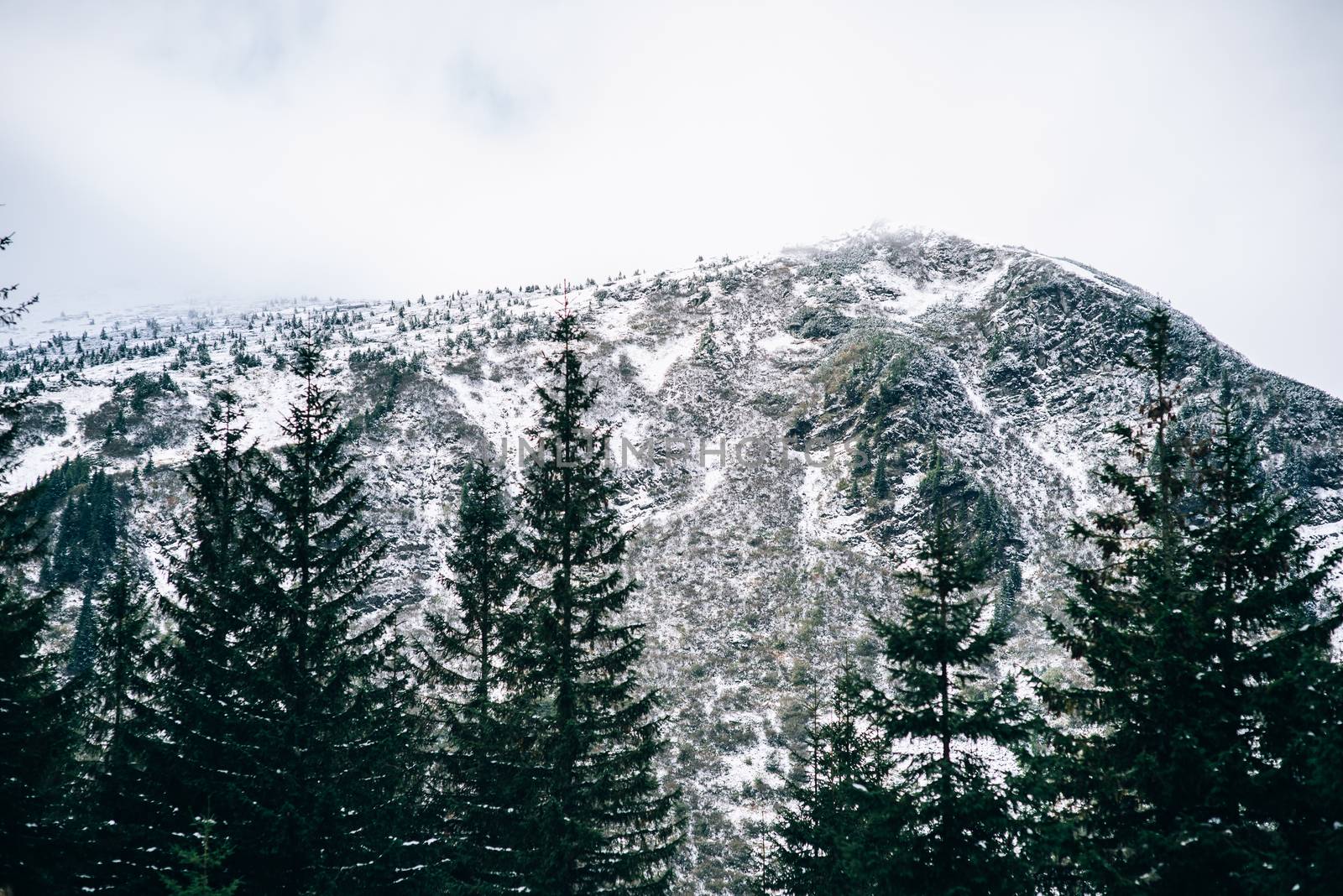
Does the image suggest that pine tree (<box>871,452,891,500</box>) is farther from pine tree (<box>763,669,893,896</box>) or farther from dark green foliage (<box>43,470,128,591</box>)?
dark green foliage (<box>43,470,128,591</box>)

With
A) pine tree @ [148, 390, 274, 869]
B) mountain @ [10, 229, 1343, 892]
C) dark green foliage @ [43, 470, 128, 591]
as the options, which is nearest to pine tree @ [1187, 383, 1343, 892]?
pine tree @ [148, 390, 274, 869]

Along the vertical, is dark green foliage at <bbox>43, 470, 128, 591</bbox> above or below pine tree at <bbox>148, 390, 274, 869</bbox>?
above

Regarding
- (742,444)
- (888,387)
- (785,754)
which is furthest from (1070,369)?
(785,754)

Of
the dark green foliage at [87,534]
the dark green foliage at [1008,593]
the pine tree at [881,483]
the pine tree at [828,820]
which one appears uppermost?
the pine tree at [881,483]

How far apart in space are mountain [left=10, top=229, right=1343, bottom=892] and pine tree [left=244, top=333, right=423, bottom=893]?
43.3 m

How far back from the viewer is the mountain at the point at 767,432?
77562 millimetres

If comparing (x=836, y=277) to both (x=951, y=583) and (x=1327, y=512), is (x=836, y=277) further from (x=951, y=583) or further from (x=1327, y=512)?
(x=951, y=583)

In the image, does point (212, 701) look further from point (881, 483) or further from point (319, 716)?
point (881, 483)

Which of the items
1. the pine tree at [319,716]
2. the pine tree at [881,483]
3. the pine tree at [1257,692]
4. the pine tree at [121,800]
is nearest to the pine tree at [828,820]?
the pine tree at [1257,692]

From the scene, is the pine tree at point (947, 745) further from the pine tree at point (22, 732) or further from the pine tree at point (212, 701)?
the pine tree at point (22, 732)

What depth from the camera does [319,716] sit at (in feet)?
52.6

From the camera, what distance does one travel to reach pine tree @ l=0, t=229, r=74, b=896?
13539 mm

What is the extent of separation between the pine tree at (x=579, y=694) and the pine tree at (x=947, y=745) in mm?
5015

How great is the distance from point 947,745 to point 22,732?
17427 millimetres
